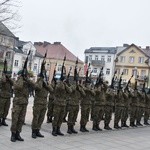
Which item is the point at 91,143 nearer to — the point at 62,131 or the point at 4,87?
the point at 62,131

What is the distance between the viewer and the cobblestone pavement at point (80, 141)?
9219 mm

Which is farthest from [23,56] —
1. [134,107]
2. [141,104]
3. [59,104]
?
[59,104]

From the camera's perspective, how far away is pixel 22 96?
9477mm

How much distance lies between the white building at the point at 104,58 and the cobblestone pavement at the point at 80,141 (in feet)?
169

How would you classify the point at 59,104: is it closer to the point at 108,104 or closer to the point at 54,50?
the point at 108,104

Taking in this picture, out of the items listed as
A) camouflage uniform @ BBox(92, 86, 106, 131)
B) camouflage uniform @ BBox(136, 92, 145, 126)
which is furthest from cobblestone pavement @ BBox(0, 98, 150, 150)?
camouflage uniform @ BBox(136, 92, 145, 126)

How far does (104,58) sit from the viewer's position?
66.2m

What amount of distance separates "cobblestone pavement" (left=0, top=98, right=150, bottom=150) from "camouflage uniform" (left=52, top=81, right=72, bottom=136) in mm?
328

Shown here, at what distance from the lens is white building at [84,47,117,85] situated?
6494 centimetres

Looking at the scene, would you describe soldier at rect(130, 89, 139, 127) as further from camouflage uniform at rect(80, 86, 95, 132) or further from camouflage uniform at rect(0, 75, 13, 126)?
camouflage uniform at rect(0, 75, 13, 126)

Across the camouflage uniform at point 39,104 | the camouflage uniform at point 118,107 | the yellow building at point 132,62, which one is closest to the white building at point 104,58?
the yellow building at point 132,62

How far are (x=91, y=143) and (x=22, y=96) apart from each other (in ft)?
8.21

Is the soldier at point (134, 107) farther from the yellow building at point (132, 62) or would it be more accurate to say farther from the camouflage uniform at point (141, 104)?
the yellow building at point (132, 62)

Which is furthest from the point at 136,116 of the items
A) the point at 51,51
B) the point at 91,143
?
the point at 51,51
